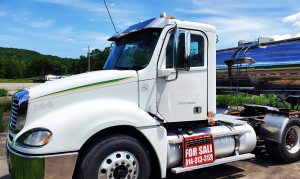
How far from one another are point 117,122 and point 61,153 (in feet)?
2.67

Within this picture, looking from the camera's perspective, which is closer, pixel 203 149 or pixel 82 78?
pixel 82 78

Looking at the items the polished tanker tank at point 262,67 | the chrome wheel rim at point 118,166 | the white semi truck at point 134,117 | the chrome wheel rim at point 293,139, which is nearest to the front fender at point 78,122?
the white semi truck at point 134,117

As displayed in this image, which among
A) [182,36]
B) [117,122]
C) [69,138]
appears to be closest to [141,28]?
[182,36]

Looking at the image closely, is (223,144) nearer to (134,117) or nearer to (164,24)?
(134,117)

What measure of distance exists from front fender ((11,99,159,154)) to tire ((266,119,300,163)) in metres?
3.41

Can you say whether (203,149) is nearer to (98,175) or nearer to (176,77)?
(176,77)

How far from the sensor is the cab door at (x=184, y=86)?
4.79m

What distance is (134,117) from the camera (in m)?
4.41

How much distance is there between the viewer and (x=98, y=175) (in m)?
4.11

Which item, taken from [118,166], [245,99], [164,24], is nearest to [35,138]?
[118,166]

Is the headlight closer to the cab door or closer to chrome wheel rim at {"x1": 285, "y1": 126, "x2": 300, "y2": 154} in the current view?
the cab door

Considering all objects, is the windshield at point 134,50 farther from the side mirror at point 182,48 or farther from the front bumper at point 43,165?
the front bumper at point 43,165

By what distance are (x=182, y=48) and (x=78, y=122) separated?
180 centimetres

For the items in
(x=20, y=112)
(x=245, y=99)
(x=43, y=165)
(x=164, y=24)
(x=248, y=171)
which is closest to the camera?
(x=43, y=165)
